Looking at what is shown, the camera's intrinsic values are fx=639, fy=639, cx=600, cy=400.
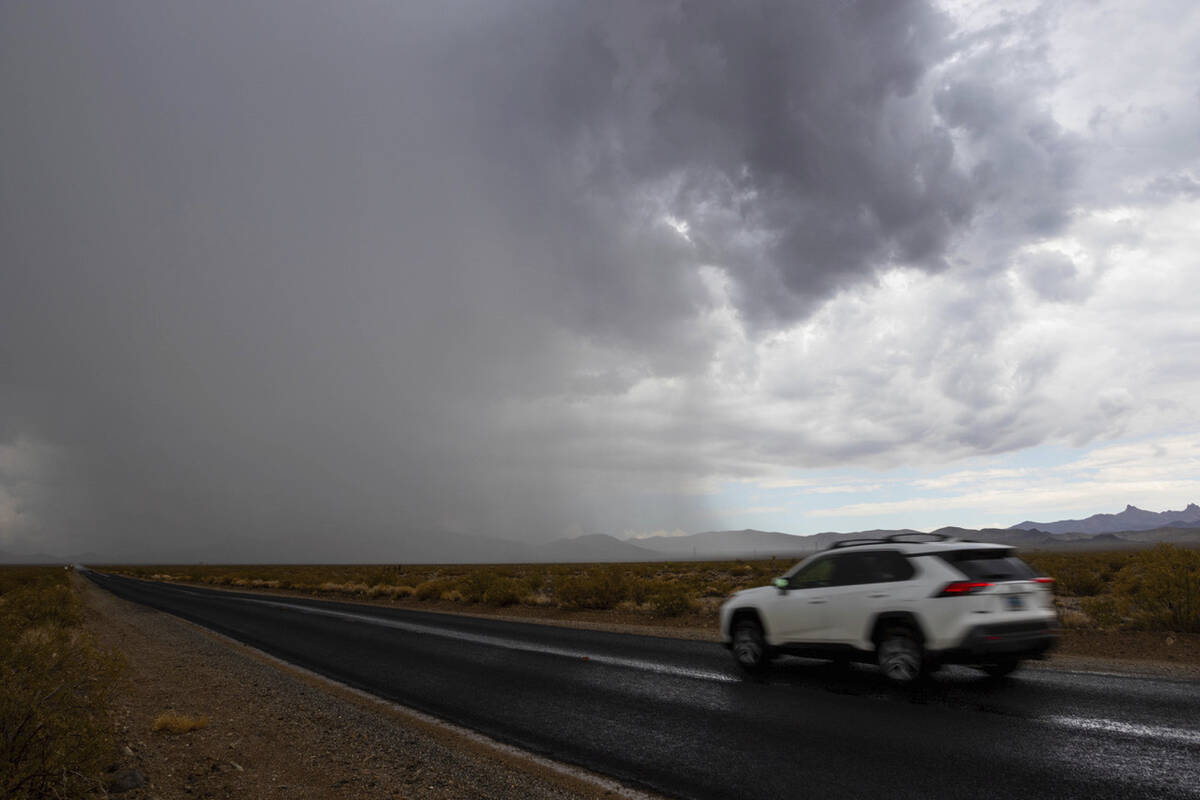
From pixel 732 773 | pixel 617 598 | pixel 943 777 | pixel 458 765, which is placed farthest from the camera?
pixel 617 598

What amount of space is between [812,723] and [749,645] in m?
3.24

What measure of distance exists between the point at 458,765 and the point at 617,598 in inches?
679

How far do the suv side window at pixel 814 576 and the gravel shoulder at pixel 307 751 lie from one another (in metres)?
4.79

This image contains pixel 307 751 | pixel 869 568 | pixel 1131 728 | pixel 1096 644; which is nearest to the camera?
pixel 1131 728

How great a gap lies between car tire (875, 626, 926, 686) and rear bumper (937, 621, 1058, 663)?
32cm

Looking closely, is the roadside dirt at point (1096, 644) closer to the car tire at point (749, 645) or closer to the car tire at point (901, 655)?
the car tire at point (901, 655)

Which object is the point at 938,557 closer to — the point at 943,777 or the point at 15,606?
the point at 943,777

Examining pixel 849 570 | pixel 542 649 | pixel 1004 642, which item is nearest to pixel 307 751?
pixel 542 649

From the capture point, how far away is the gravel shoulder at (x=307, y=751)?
583 cm

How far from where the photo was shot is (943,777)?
17.2 ft

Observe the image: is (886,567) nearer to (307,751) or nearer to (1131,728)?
(1131,728)

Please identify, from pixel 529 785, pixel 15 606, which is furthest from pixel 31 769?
pixel 15 606

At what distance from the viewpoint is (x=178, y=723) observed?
832 centimetres

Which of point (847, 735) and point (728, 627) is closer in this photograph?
point (847, 735)
